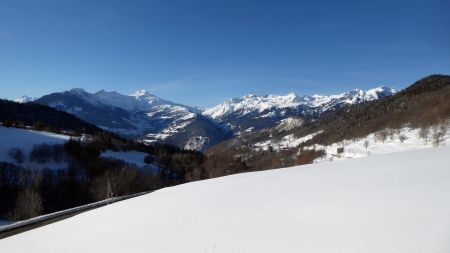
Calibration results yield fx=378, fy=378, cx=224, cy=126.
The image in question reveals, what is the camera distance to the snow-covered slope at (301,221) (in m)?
9.55

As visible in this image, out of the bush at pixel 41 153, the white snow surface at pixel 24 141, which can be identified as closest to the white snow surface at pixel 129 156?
the white snow surface at pixel 24 141

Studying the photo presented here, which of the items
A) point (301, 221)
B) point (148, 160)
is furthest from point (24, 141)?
point (301, 221)

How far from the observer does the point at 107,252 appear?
12.7m

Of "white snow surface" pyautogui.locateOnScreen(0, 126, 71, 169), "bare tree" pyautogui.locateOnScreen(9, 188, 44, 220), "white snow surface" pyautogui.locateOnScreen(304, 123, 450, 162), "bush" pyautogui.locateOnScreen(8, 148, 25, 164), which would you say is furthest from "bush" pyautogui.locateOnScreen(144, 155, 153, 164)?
"bare tree" pyautogui.locateOnScreen(9, 188, 44, 220)

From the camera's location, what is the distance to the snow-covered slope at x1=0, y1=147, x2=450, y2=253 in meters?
9.55

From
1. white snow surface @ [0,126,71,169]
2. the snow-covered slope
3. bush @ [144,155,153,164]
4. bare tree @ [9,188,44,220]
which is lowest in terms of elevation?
bare tree @ [9,188,44,220]

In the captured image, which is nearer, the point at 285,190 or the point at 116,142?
the point at 285,190

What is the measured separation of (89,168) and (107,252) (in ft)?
338

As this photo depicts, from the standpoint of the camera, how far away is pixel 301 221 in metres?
11.9

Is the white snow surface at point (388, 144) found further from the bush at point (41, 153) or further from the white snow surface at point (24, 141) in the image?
the white snow surface at point (24, 141)

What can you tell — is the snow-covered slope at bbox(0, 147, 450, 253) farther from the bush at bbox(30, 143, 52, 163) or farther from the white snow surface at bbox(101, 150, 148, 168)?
the white snow surface at bbox(101, 150, 148, 168)

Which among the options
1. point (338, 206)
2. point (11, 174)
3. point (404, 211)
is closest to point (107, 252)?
point (338, 206)

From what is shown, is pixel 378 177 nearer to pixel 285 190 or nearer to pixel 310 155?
pixel 285 190

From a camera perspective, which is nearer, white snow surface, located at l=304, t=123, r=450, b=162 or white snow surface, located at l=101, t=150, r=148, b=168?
white snow surface, located at l=101, t=150, r=148, b=168
